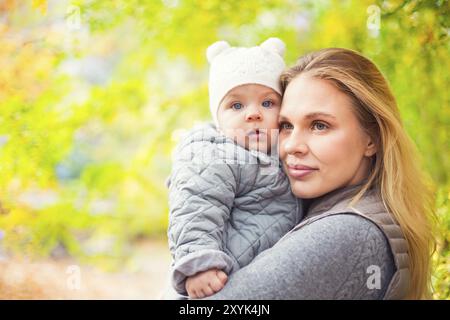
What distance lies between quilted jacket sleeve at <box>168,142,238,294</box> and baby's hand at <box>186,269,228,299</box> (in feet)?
0.06

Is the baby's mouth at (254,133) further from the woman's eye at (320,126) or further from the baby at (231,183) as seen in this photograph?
the woman's eye at (320,126)

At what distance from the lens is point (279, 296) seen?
1.13 metres

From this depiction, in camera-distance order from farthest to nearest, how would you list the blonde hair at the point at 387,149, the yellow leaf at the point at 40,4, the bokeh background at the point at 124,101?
the bokeh background at the point at 124,101 < the yellow leaf at the point at 40,4 < the blonde hair at the point at 387,149

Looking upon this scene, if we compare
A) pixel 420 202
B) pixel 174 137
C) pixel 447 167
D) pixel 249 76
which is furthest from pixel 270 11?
pixel 420 202

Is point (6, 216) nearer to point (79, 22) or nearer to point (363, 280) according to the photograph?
point (79, 22)

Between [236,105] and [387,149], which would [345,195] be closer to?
[387,149]

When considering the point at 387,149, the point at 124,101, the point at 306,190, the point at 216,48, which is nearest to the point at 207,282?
the point at 306,190

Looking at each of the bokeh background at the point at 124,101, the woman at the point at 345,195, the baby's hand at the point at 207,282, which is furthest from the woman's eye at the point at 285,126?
the bokeh background at the point at 124,101

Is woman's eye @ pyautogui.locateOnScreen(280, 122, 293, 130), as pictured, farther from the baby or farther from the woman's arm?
the woman's arm

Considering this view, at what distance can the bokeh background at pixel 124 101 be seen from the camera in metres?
2.43

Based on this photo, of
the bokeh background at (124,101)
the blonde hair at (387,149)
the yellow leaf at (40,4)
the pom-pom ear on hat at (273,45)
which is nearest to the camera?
the blonde hair at (387,149)

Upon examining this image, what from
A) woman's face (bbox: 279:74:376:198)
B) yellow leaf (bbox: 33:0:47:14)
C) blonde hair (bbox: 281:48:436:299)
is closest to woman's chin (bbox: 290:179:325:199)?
woman's face (bbox: 279:74:376:198)

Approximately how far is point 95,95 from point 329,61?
7.35 ft

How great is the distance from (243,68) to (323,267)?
2.09 ft
